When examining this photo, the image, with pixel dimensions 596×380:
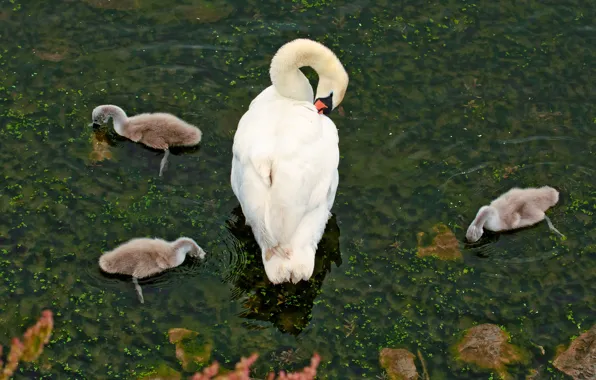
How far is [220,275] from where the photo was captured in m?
10.0

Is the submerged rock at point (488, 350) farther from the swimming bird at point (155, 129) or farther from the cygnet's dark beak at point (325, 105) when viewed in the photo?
the swimming bird at point (155, 129)

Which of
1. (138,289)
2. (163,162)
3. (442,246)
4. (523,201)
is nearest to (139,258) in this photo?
(138,289)

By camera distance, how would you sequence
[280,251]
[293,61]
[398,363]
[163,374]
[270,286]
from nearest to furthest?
1. [163,374]
2. [398,363]
3. [280,251]
4. [270,286]
5. [293,61]

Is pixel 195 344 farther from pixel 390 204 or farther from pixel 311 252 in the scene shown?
pixel 390 204

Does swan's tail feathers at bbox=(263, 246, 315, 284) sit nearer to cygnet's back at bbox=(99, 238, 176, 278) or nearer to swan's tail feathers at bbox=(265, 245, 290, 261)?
swan's tail feathers at bbox=(265, 245, 290, 261)

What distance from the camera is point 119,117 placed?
436 inches

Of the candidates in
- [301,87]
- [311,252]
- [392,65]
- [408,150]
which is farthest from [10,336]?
[392,65]

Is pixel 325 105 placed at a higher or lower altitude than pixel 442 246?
higher

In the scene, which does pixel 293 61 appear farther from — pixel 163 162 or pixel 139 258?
pixel 139 258

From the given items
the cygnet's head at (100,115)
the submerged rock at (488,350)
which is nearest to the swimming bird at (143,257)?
the cygnet's head at (100,115)

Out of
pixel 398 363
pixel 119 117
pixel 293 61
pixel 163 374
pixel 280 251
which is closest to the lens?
pixel 163 374

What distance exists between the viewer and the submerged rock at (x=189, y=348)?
30.4 ft

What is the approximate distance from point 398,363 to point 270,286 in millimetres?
1531

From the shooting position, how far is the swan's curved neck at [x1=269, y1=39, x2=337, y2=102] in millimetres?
10781
